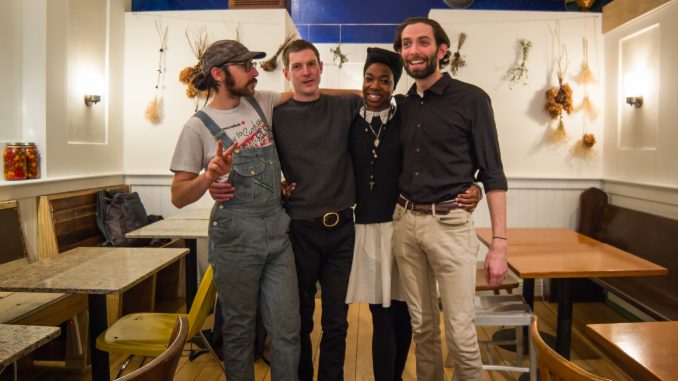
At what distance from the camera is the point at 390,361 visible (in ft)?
7.72

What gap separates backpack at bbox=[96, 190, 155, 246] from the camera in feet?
13.4

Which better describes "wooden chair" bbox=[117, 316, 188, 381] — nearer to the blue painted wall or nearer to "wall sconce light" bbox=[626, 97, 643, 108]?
"wall sconce light" bbox=[626, 97, 643, 108]

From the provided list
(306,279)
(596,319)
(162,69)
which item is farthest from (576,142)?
(162,69)

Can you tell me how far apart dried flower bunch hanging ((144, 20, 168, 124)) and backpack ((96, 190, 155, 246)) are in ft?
2.85

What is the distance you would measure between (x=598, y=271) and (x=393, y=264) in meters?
1.11

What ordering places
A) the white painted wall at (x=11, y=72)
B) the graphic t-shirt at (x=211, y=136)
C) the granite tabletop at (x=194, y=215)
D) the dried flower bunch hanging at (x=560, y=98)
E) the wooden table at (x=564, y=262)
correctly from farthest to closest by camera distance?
the dried flower bunch hanging at (x=560, y=98) → the granite tabletop at (x=194, y=215) → the white painted wall at (x=11, y=72) → the wooden table at (x=564, y=262) → the graphic t-shirt at (x=211, y=136)

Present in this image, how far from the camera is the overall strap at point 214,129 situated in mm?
1971

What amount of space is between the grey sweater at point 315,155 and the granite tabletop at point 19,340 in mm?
1026

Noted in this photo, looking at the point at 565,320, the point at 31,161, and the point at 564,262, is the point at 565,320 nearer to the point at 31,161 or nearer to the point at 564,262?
the point at 564,262

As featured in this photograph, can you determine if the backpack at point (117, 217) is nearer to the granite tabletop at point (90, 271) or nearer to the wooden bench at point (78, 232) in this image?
the wooden bench at point (78, 232)

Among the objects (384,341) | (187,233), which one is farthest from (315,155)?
(187,233)

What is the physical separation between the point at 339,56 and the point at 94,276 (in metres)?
3.69

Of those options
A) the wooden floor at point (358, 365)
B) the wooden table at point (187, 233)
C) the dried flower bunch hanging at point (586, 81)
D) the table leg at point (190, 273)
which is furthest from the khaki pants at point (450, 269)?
the dried flower bunch hanging at point (586, 81)

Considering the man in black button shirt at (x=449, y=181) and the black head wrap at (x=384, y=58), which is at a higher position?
the black head wrap at (x=384, y=58)
